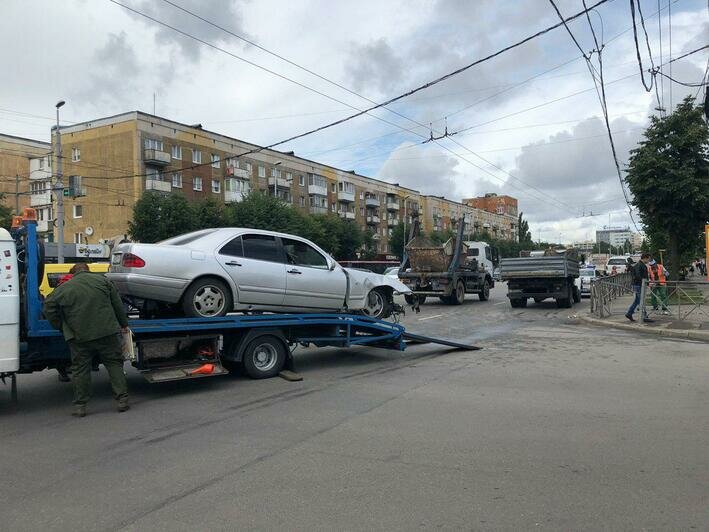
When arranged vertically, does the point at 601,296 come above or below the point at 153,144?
below

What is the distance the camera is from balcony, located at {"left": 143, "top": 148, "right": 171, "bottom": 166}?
4753 cm

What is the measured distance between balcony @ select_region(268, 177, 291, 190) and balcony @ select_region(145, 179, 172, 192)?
46.5 feet

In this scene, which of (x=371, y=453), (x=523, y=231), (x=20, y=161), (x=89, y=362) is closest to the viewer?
(x=371, y=453)

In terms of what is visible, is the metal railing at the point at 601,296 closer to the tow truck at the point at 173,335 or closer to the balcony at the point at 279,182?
the tow truck at the point at 173,335

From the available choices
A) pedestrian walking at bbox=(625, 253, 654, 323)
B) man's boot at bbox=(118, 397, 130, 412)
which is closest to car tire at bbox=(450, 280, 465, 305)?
pedestrian walking at bbox=(625, 253, 654, 323)

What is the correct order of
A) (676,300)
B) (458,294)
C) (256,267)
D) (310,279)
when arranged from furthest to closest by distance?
(458,294) → (676,300) → (310,279) → (256,267)

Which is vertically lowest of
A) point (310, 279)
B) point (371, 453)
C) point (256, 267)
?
point (371, 453)

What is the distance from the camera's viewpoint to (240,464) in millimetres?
4660

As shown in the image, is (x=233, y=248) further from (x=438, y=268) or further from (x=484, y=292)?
(x=484, y=292)

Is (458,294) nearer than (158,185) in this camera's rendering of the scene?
Yes

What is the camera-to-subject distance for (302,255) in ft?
29.6

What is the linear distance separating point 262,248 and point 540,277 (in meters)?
14.5

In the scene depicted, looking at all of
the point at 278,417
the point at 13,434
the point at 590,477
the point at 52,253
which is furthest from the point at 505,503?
the point at 52,253

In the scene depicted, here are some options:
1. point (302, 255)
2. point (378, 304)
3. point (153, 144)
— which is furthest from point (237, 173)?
point (302, 255)
